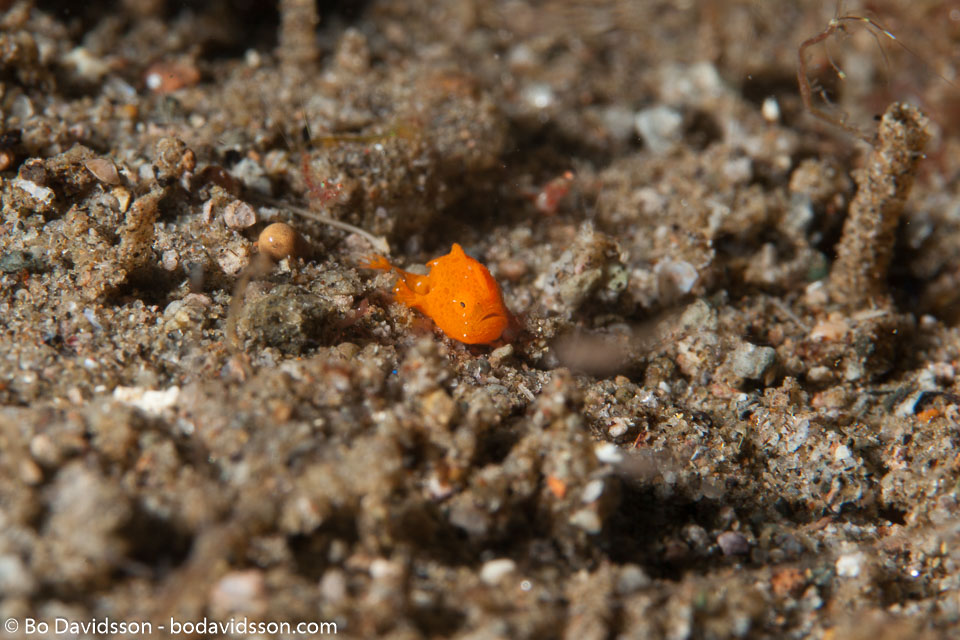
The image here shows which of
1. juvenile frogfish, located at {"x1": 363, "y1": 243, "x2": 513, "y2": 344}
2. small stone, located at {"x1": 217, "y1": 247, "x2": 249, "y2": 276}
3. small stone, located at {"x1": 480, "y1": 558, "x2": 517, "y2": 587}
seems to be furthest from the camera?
small stone, located at {"x1": 217, "y1": 247, "x2": 249, "y2": 276}

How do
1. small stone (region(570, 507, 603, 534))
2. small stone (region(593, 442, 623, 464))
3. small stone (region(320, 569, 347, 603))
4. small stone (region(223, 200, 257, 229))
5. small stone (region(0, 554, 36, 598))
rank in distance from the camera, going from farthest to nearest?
small stone (region(223, 200, 257, 229)) → small stone (region(593, 442, 623, 464)) → small stone (region(570, 507, 603, 534)) → small stone (region(320, 569, 347, 603)) → small stone (region(0, 554, 36, 598))

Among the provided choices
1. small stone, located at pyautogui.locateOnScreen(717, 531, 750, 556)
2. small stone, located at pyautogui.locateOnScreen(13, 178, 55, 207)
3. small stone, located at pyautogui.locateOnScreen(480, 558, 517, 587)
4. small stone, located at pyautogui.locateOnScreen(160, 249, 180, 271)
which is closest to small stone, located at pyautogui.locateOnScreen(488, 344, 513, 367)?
small stone, located at pyautogui.locateOnScreen(480, 558, 517, 587)

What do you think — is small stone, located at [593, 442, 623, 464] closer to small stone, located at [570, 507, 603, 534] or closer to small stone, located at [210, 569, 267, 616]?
small stone, located at [570, 507, 603, 534]

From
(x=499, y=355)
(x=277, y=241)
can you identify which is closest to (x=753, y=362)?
(x=499, y=355)

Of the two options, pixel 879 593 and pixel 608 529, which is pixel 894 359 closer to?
pixel 879 593

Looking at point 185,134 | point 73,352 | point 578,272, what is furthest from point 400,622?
point 185,134

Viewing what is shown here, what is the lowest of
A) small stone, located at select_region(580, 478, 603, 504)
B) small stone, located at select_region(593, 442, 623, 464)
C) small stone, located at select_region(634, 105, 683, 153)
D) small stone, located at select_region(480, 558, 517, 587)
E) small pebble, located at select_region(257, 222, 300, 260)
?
small stone, located at select_region(480, 558, 517, 587)

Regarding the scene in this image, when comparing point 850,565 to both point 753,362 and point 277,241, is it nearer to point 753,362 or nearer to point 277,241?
point 753,362
